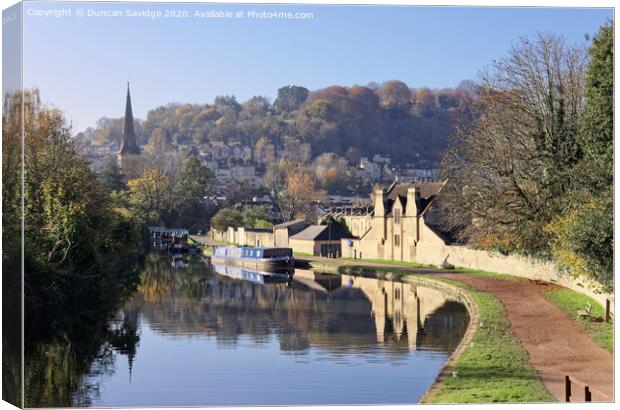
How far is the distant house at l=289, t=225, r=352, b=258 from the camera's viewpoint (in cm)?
5556

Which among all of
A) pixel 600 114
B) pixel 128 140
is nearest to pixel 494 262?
pixel 128 140

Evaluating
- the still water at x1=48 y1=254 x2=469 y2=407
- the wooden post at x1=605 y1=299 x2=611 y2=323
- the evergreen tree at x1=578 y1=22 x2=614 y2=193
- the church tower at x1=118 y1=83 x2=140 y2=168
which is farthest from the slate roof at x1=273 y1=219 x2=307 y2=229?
the wooden post at x1=605 y1=299 x2=611 y2=323

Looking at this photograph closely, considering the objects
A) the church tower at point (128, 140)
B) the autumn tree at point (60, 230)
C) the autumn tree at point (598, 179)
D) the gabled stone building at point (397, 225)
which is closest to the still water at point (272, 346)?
the autumn tree at point (60, 230)

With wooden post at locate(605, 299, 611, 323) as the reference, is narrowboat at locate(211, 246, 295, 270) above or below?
below

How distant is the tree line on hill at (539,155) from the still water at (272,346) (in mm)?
3499

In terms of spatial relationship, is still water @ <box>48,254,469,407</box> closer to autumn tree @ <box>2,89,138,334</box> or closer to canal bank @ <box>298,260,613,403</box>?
canal bank @ <box>298,260,613,403</box>

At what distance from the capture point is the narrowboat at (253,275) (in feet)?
149

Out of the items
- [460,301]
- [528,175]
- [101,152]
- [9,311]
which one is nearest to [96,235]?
[101,152]

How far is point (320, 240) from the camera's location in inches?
2191

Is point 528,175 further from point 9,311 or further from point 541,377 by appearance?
point 9,311

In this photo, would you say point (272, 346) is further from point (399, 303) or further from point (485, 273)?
point (485, 273)

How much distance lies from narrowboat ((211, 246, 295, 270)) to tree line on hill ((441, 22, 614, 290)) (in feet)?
49.5

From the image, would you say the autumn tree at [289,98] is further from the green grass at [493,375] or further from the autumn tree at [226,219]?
the autumn tree at [226,219]

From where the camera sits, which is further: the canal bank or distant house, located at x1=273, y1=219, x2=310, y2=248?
distant house, located at x1=273, y1=219, x2=310, y2=248
